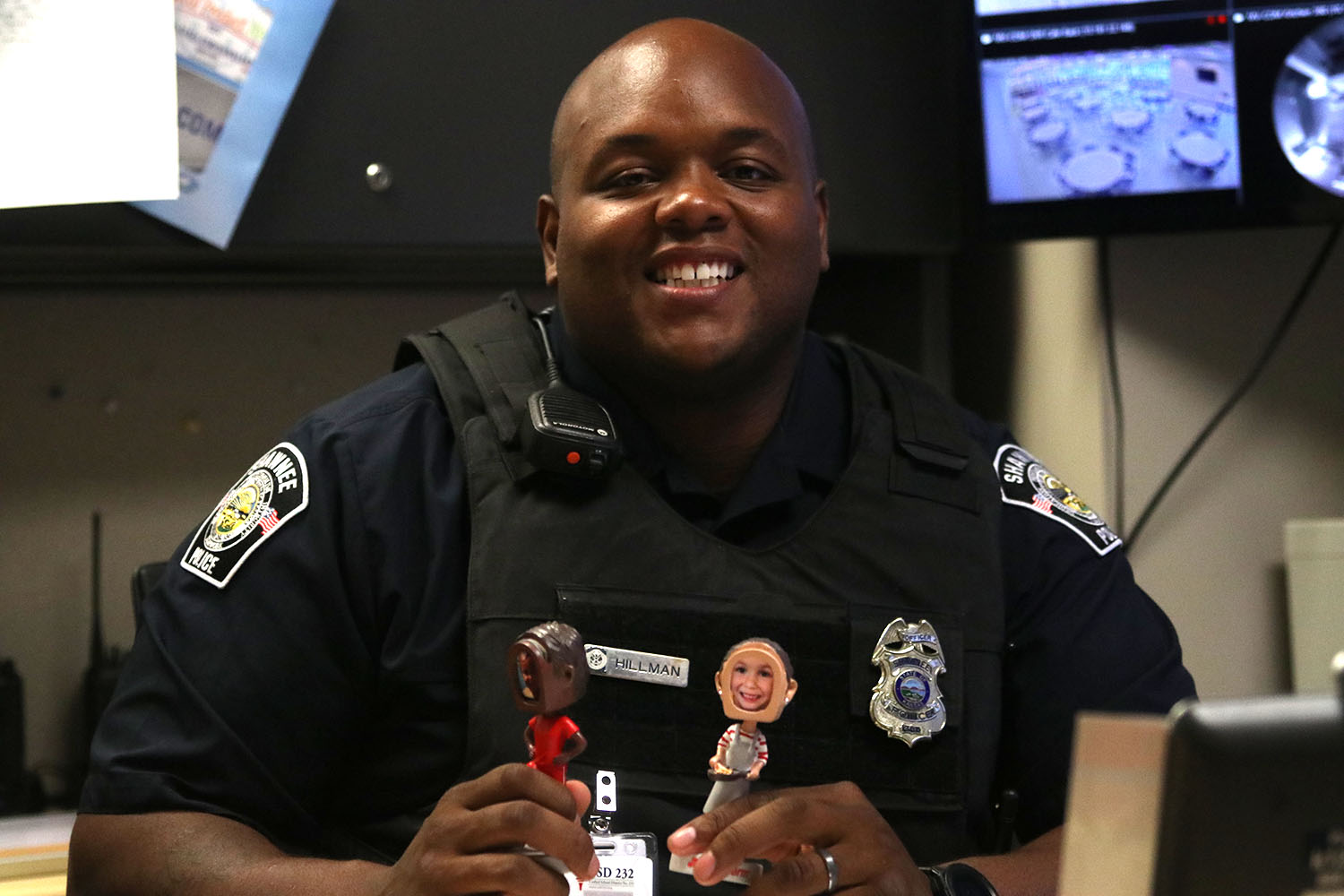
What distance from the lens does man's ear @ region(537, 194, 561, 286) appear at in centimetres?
139

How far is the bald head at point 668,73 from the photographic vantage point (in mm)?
1299

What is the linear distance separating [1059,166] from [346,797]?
965mm

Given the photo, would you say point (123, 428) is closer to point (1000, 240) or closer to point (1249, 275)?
point (1000, 240)

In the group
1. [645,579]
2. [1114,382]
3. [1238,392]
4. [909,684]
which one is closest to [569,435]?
[645,579]

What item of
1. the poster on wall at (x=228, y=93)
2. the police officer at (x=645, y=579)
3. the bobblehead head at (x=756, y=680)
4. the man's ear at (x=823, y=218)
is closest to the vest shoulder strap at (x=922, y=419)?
the police officer at (x=645, y=579)

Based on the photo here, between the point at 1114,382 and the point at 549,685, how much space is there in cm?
98

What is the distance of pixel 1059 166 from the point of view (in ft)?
5.30

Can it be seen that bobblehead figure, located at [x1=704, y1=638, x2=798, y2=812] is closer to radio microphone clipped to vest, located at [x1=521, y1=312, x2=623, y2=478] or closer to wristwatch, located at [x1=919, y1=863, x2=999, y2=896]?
wristwatch, located at [x1=919, y1=863, x2=999, y2=896]

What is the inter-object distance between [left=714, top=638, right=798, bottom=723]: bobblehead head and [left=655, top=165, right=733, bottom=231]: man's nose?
439mm

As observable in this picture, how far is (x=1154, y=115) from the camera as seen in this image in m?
1.58

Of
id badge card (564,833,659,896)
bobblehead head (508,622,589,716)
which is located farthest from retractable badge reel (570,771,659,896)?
bobblehead head (508,622,589,716)

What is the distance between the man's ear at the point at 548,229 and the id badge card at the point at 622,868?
0.56 meters

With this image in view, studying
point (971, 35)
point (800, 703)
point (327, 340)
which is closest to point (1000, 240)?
point (971, 35)

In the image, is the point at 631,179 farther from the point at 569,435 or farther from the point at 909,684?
the point at 909,684
